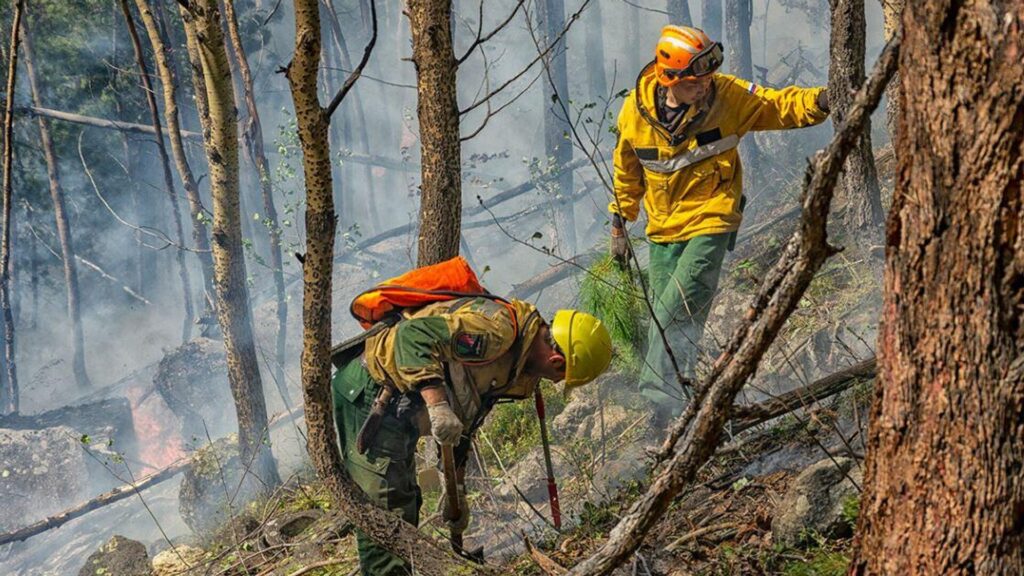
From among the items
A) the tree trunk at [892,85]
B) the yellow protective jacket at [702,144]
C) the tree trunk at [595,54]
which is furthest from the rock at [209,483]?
the tree trunk at [595,54]

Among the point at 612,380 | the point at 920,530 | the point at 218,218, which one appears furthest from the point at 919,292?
the point at 218,218

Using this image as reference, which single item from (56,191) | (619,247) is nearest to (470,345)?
(619,247)

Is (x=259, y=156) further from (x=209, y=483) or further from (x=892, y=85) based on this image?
(x=892, y=85)

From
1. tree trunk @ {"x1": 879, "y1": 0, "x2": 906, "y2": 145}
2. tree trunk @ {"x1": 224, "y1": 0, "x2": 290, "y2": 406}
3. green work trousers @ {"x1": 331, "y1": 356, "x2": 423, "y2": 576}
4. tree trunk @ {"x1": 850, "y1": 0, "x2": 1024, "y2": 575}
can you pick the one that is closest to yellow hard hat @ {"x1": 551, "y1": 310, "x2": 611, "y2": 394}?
green work trousers @ {"x1": 331, "y1": 356, "x2": 423, "y2": 576}

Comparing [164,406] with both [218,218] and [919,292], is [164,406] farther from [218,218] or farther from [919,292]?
[919,292]

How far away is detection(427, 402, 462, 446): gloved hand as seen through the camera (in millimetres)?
3811

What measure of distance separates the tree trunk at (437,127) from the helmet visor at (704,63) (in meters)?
1.32

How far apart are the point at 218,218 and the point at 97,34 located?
43.3 ft

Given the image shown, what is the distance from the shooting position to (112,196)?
2006 centimetres

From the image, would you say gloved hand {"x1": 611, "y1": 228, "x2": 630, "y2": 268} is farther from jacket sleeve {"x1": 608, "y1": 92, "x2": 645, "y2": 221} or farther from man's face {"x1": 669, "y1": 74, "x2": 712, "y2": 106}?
man's face {"x1": 669, "y1": 74, "x2": 712, "y2": 106}

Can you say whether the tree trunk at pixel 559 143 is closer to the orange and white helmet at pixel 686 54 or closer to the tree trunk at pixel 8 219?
the tree trunk at pixel 8 219

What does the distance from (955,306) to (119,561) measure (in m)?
6.05

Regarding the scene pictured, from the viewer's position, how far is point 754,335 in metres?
2.16

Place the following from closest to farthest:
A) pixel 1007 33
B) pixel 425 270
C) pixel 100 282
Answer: pixel 1007 33 < pixel 425 270 < pixel 100 282
